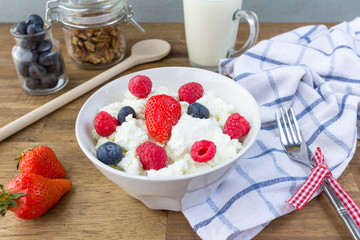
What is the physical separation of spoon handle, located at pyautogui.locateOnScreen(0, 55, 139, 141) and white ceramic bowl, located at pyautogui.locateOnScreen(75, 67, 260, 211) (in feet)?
0.87

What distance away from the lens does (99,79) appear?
117 cm

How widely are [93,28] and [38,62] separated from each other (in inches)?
8.4

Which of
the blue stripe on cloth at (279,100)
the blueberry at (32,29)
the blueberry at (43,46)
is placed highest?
the blueberry at (32,29)

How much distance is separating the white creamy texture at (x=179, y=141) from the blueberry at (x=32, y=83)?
0.42 m

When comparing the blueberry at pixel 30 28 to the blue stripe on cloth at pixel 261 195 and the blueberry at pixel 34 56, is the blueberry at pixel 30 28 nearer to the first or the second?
the blueberry at pixel 34 56

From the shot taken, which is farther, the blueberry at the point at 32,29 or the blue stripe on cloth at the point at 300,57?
the blue stripe on cloth at the point at 300,57

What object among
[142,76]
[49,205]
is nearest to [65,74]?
[142,76]

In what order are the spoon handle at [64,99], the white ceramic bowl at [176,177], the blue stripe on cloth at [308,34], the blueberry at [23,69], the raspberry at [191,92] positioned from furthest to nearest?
the blue stripe on cloth at [308,34]
the blueberry at [23,69]
the spoon handle at [64,99]
the raspberry at [191,92]
the white ceramic bowl at [176,177]

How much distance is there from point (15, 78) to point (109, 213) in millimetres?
723

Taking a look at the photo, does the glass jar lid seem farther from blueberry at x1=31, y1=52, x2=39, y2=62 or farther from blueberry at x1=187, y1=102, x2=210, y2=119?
blueberry at x1=187, y1=102, x2=210, y2=119

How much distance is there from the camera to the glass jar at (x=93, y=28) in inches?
45.4

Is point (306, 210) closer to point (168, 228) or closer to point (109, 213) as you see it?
point (168, 228)

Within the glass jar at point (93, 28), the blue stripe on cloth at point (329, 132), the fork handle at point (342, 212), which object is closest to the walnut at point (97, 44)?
the glass jar at point (93, 28)

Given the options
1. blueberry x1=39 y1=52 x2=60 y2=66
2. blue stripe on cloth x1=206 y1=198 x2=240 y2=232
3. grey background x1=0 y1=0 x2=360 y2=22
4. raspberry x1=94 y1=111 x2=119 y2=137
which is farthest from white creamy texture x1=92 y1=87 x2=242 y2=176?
grey background x1=0 y1=0 x2=360 y2=22
